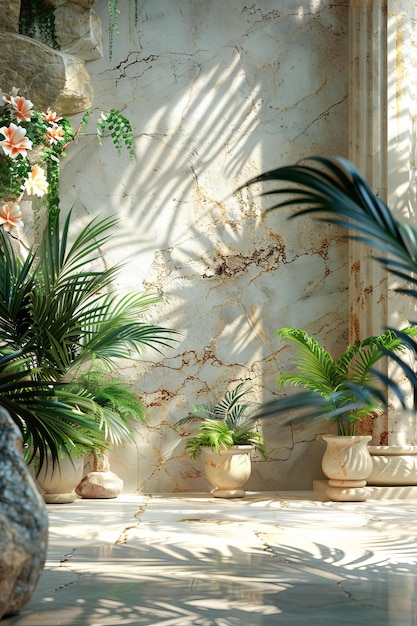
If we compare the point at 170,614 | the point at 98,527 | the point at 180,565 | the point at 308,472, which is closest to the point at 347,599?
the point at 170,614

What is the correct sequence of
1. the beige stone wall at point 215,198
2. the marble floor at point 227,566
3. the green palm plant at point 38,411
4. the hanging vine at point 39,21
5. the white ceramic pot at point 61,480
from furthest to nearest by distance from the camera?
the beige stone wall at point 215,198 → the hanging vine at point 39,21 → the white ceramic pot at point 61,480 → the green palm plant at point 38,411 → the marble floor at point 227,566

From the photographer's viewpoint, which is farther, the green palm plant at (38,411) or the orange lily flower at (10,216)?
the orange lily flower at (10,216)

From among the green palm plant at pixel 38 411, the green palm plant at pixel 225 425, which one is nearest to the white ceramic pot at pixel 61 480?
the green palm plant at pixel 225 425

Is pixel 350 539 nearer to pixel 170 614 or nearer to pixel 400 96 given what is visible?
pixel 170 614

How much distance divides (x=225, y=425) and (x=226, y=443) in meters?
0.19

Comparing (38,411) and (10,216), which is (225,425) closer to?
(10,216)

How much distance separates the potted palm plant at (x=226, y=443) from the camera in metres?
7.27

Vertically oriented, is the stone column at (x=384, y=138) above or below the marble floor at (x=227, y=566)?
above

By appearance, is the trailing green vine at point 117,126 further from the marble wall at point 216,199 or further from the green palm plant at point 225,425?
the green palm plant at point 225,425

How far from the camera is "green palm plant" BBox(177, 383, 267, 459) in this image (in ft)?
23.9

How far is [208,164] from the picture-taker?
26.2ft

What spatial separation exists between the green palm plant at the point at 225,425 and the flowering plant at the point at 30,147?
85.0 inches

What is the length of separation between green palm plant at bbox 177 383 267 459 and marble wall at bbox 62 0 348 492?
0.22 metres

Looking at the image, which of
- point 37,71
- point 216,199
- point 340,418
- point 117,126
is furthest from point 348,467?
point 37,71
